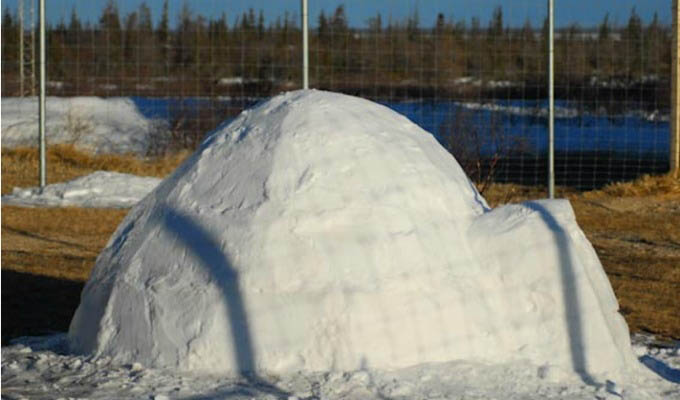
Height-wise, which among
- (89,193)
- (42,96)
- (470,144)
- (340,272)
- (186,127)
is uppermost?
(42,96)

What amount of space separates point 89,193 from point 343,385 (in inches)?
342

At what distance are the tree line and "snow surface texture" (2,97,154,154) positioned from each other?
325 millimetres

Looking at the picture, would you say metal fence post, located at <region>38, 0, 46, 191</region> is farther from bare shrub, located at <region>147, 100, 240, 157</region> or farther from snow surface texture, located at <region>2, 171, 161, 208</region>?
bare shrub, located at <region>147, 100, 240, 157</region>

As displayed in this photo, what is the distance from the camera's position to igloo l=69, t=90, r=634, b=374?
6.23m

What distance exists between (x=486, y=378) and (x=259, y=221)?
127 centimetres

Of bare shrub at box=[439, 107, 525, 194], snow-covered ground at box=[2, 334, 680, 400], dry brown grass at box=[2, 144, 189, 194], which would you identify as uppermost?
bare shrub at box=[439, 107, 525, 194]

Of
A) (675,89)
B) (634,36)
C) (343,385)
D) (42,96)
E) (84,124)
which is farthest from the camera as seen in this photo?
(634,36)

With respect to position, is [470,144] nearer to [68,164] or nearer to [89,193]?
[89,193]

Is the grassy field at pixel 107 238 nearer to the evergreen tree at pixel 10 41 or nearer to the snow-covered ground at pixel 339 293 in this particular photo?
the snow-covered ground at pixel 339 293

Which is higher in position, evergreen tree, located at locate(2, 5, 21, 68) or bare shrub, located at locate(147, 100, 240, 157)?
evergreen tree, located at locate(2, 5, 21, 68)

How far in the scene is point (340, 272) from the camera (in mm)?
6270

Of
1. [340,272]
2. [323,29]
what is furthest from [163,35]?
[340,272]

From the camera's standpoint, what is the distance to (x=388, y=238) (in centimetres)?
637

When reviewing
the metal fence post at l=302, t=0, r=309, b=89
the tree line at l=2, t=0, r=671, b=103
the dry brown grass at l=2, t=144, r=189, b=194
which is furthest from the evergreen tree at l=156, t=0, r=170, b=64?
the metal fence post at l=302, t=0, r=309, b=89
